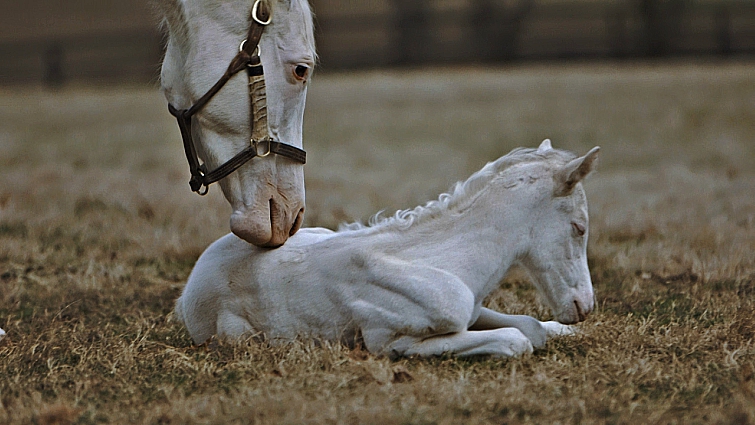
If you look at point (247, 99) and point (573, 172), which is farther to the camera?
point (573, 172)

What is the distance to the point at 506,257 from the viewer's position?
13.3ft

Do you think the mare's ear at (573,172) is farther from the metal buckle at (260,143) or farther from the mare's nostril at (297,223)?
the metal buckle at (260,143)

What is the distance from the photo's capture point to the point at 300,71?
156 inches

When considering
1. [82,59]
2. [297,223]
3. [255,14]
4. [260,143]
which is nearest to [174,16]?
[255,14]

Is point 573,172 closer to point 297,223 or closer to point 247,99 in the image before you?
point 297,223

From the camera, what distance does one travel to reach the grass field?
339 centimetres

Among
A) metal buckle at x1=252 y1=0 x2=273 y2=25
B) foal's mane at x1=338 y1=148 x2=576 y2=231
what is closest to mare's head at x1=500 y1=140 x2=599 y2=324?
foal's mane at x1=338 y1=148 x2=576 y2=231

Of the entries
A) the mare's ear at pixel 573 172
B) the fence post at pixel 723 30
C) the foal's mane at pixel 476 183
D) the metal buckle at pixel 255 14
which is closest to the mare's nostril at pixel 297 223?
the foal's mane at pixel 476 183

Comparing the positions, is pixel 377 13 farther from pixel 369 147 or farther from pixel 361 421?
pixel 361 421

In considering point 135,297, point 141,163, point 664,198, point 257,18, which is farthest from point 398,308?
point 141,163

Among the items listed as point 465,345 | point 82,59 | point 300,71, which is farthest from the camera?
point 82,59

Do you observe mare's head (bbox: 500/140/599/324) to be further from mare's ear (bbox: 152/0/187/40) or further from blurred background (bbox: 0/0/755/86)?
blurred background (bbox: 0/0/755/86)

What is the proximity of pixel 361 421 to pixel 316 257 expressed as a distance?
3.83 feet

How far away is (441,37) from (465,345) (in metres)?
25.4
